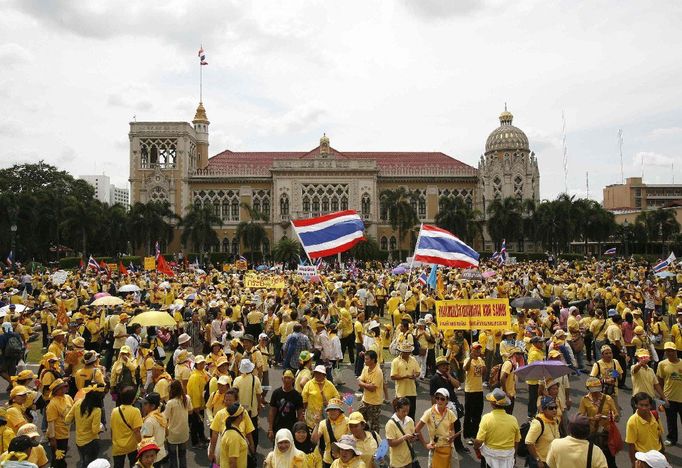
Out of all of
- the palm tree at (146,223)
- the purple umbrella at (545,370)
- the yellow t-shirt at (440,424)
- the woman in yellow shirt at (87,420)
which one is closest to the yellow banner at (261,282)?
the woman in yellow shirt at (87,420)

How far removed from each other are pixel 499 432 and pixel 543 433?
18.8 inches

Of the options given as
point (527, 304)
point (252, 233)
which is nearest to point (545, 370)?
point (527, 304)

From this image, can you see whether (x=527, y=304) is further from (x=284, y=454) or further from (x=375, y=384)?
(x=284, y=454)

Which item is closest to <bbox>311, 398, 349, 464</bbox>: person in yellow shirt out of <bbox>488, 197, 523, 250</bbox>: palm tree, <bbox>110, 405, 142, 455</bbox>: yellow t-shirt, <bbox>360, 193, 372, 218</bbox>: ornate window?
<bbox>110, 405, 142, 455</bbox>: yellow t-shirt

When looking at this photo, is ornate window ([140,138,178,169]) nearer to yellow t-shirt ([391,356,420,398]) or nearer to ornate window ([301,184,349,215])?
ornate window ([301,184,349,215])

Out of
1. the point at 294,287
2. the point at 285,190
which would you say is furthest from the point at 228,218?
the point at 294,287

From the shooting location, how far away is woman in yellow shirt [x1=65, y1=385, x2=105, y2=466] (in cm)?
672

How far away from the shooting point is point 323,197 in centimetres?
6359

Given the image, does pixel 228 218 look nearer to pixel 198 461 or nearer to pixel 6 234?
pixel 6 234

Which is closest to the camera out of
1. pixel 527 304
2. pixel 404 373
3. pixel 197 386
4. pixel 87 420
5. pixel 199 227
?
pixel 87 420

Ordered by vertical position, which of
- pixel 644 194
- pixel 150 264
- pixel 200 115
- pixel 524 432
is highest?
pixel 200 115

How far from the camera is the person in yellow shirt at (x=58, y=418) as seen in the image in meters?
7.01

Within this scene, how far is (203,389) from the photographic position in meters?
8.26

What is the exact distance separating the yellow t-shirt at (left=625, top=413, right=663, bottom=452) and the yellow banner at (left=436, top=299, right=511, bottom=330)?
3.72 meters
